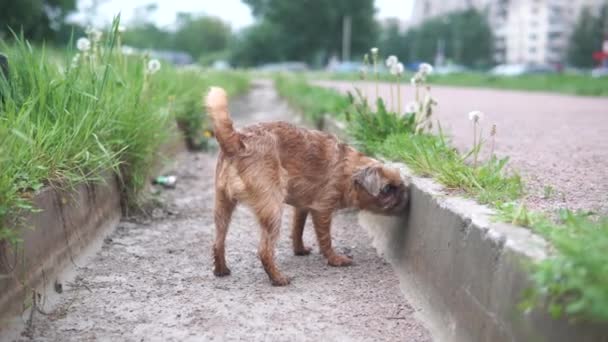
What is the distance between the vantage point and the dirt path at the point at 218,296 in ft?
10.7

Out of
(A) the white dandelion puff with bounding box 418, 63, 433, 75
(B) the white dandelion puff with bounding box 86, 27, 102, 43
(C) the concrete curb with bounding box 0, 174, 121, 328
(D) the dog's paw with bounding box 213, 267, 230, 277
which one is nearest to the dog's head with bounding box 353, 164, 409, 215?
(D) the dog's paw with bounding box 213, 267, 230, 277

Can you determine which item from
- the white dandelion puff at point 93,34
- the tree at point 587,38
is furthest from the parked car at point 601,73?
the white dandelion puff at point 93,34

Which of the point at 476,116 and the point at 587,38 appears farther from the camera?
the point at 587,38

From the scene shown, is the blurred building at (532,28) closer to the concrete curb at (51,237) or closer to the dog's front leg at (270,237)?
the concrete curb at (51,237)

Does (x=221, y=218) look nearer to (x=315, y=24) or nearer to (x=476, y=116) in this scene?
(x=476, y=116)

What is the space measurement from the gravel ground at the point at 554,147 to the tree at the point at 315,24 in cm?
5363

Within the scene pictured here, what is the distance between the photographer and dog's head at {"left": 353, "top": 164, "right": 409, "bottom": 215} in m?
4.30

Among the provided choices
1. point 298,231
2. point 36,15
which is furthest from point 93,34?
point 36,15

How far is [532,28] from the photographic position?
92.7 metres

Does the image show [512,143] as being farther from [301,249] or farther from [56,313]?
[56,313]

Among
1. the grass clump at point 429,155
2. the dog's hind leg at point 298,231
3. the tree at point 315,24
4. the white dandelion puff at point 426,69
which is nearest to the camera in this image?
the grass clump at point 429,155

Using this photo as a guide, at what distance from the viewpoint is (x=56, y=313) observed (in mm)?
3414

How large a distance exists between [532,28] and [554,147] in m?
93.2

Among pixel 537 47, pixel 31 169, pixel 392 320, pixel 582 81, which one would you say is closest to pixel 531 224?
pixel 392 320
